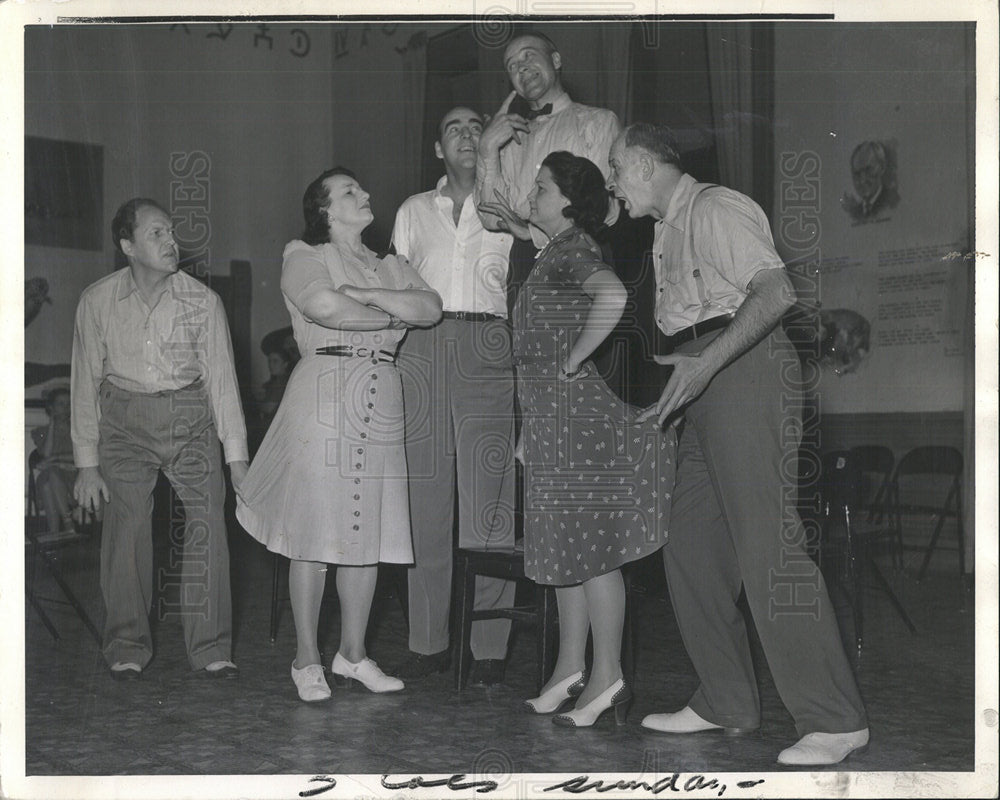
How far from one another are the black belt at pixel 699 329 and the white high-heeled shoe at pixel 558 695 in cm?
106

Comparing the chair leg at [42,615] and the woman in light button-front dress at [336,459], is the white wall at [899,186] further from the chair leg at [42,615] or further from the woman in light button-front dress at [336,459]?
the chair leg at [42,615]

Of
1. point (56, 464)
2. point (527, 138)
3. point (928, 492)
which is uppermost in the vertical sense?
point (527, 138)

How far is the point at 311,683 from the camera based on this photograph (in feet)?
12.0

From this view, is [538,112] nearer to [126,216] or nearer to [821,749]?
[126,216]

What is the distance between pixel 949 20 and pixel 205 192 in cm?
233

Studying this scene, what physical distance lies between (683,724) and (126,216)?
7.54ft

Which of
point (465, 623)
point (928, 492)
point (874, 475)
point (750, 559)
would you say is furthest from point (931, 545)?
point (465, 623)

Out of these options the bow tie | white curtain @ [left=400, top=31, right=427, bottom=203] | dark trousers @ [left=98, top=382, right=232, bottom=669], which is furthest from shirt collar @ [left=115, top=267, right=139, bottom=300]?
the bow tie

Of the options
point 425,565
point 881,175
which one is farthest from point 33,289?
point 881,175

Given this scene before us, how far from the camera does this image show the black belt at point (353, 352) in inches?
147

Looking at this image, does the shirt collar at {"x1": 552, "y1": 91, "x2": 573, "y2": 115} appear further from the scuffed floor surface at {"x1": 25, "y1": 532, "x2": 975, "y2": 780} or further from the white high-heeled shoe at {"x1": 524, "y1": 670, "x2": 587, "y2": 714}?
the white high-heeled shoe at {"x1": 524, "y1": 670, "x2": 587, "y2": 714}

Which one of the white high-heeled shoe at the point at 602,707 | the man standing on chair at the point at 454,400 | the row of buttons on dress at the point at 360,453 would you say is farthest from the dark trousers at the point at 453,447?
the white high-heeled shoe at the point at 602,707

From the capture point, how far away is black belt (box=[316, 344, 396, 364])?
12.3 ft

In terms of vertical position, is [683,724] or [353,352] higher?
[353,352]
